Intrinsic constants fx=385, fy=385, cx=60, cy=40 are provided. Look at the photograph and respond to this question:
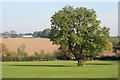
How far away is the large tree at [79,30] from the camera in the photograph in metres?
72.4

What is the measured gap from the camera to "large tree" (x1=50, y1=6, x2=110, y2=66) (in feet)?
237

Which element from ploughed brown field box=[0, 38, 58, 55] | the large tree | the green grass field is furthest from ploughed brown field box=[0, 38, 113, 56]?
the green grass field

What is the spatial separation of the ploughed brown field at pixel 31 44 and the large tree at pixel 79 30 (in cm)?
5678

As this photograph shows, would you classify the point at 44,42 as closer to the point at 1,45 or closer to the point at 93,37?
the point at 1,45

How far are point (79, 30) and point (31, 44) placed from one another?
65954 mm

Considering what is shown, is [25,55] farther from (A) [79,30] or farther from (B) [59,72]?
(B) [59,72]

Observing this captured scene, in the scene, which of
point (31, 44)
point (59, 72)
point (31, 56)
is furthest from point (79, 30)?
point (31, 44)

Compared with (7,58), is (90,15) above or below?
above

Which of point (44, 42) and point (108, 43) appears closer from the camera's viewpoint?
point (108, 43)

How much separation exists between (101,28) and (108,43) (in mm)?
3148

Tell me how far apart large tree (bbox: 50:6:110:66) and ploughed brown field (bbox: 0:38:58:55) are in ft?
186

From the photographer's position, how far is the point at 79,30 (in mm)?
73625

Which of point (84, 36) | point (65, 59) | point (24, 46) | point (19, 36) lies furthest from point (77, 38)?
point (19, 36)

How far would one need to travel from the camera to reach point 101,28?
73.2 m
